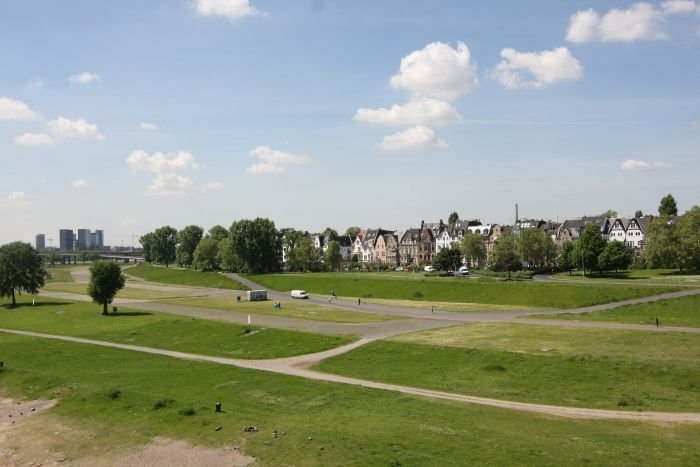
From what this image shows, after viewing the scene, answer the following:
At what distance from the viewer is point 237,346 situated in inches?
2207

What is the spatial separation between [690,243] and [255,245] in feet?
363

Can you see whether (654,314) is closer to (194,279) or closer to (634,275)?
(634,275)

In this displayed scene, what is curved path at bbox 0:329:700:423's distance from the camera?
3032cm

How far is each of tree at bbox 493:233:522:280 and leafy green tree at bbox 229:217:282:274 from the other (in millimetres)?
71325

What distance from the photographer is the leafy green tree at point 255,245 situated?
16650cm

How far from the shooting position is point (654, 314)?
216 ft

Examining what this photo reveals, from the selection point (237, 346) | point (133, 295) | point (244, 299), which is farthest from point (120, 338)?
point (133, 295)

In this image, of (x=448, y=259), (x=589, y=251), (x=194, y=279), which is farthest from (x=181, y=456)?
(x=194, y=279)

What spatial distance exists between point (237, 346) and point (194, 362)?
7.85 metres

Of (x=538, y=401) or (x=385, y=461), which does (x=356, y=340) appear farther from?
(x=385, y=461)

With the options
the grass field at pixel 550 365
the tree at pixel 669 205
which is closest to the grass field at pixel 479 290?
the grass field at pixel 550 365

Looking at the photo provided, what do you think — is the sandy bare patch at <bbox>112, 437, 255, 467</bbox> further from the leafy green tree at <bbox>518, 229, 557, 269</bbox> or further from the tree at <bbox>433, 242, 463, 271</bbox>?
the leafy green tree at <bbox>518, 229, 557, 269</bbox>

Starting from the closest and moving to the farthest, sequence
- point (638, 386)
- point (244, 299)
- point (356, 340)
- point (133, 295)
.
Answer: point (638, 386), point (356, 340), point (244, 299), point (133, 295)

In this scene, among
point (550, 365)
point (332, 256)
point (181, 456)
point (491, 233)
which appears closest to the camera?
point (181, 456)
